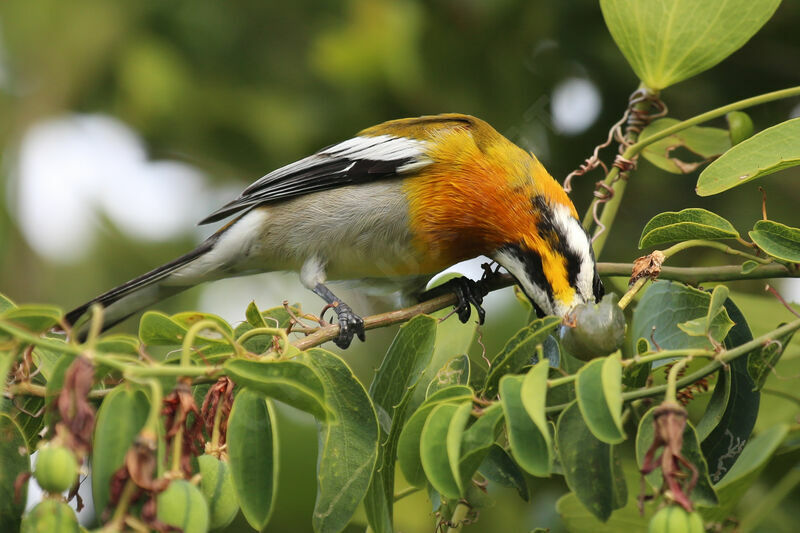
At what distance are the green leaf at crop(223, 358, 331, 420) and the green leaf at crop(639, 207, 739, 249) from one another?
3.10ft

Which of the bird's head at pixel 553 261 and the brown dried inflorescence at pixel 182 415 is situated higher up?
the brown dried inflorescence at pixel 182 415

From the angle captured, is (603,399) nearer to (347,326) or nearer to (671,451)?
(671,451)

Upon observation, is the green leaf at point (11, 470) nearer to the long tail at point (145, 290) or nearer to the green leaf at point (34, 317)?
the green leaf at point (34, 317)

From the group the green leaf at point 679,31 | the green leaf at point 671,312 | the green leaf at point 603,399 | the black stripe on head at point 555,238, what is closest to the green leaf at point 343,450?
the green leaf at point 603,399

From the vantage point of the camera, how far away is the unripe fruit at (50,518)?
4.29 ft

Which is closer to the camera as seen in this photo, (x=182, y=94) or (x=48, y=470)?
(x=48, y=470)

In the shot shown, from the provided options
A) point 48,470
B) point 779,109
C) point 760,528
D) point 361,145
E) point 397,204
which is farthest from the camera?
point 779,109

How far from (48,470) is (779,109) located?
408 cm

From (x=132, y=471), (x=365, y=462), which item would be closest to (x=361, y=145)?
(x=365, y=462)

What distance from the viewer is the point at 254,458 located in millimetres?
1593

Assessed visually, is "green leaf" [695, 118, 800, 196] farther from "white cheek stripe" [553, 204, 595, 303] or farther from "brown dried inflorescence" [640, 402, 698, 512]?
"brown dried inflorescence" [640, 402, 698, 512]

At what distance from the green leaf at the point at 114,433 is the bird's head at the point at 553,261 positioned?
1.45 meters

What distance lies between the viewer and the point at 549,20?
4.75 meters

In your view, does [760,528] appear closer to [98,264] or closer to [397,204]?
[397,204]
